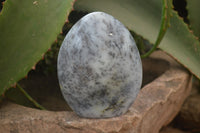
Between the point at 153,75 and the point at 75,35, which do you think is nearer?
the point at 75,35

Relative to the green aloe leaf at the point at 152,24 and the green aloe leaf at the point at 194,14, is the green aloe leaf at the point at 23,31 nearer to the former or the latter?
the green aloe leaf at the point at 152,24

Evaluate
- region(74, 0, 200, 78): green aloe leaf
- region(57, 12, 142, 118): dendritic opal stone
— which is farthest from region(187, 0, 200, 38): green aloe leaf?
region(57, 12, 142, 118): dendritic opal stone

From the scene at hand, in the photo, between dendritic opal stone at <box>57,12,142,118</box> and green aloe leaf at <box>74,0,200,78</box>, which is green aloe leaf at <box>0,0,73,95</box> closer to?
dendritic opal stone at <box>57,12,142,118</box>

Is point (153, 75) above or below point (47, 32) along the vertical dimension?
below

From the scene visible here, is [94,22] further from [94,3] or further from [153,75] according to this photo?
[153,75]

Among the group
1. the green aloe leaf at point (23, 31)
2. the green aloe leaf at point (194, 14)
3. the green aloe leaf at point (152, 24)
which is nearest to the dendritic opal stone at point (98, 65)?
the green aloe leaf at point (23, 31)

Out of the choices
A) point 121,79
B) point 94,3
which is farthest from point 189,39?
point 121,79
